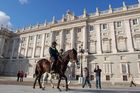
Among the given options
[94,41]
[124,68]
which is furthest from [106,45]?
[124,68]

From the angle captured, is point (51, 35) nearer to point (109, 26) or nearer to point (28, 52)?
point (28, 52)

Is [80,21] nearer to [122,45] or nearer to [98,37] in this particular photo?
[98,37]

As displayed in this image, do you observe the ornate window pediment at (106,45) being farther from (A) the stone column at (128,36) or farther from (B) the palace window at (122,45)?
(A) the stone column at (128,36)

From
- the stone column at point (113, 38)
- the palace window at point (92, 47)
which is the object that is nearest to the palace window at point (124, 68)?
the stone column at point (113, 38)

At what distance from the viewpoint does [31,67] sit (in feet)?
153

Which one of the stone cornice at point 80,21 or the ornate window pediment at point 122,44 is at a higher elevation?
the stone cornice at point 80,21

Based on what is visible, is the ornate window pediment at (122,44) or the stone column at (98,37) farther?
the stone column at (98,37)

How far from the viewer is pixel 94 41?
38.6 meters

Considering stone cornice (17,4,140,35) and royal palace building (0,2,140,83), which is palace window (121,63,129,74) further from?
stone cornice (17,4,140,35)

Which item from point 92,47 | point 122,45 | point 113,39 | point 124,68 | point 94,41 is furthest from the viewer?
point 94,41

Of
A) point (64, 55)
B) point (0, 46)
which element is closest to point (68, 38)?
point (0, 46)

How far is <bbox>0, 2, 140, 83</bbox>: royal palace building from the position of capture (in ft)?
109

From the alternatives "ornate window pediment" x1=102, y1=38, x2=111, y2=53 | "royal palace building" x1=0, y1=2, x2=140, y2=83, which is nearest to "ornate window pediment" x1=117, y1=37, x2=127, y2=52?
"royal palace building" x1=0, y1=2, x2=140, y2=83

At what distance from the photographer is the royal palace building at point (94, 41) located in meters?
33.2
